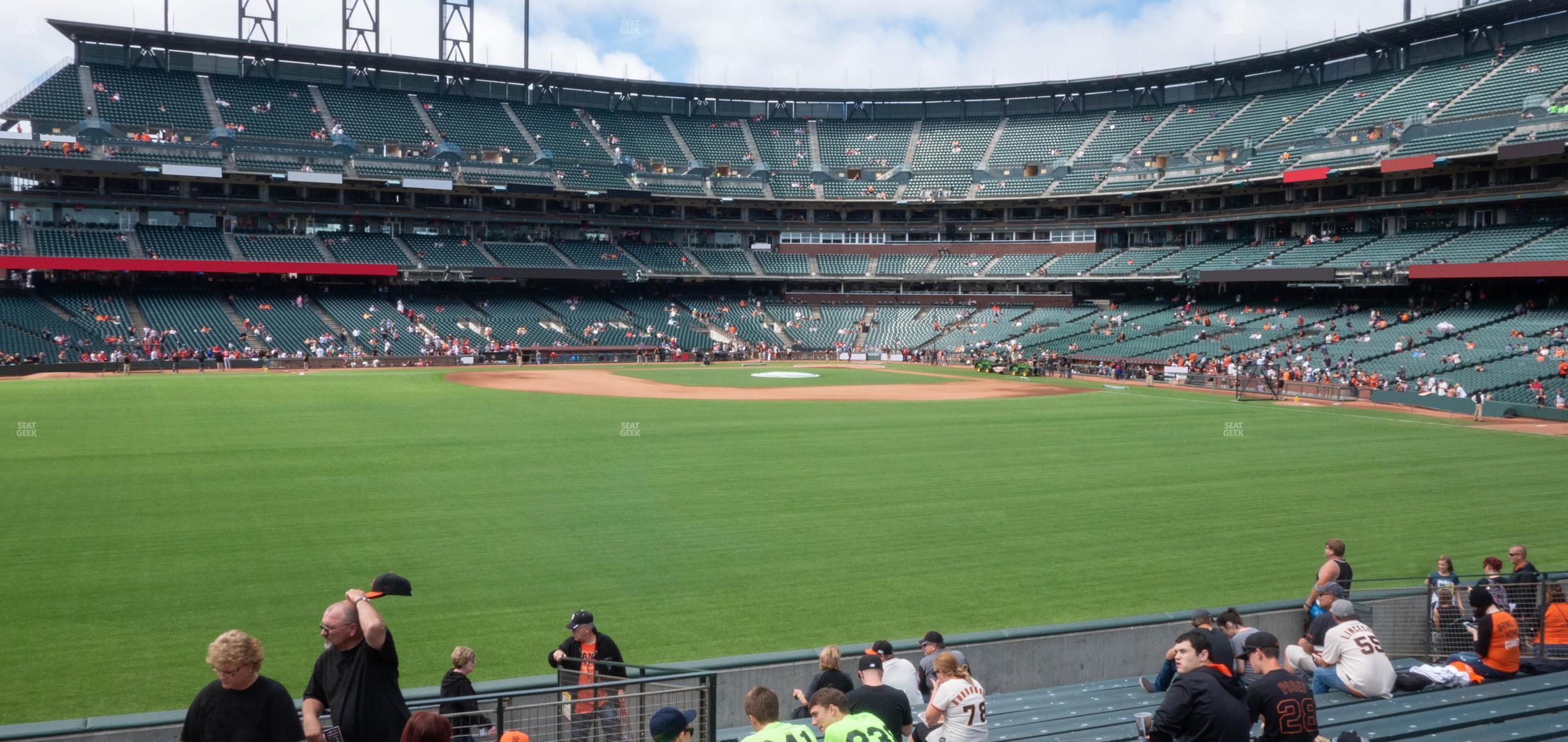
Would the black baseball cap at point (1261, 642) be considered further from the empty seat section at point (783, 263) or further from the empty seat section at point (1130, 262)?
the empty seat section at point (783, 263)

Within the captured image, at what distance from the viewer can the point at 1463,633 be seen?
1171 centimetres

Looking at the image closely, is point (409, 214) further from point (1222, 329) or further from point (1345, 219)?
point (1345, 219)

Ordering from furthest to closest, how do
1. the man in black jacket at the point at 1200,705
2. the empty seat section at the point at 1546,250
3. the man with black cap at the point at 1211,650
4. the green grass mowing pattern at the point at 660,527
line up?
the empty seat section at the point at 1546,250, the green grass mowing pattern at the point at 660,527, the man with black cap at the point at 1211,650, the man in black jacket at the point at 1200,705

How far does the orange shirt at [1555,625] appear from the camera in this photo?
1116 cm

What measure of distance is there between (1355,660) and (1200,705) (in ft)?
12.6

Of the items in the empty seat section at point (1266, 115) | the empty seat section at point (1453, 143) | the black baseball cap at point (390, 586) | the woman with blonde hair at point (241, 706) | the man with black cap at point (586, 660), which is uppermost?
the empty seat section at point (1266, 115)

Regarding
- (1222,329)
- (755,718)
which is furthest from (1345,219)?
(755,718)

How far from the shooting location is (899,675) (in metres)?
8.92

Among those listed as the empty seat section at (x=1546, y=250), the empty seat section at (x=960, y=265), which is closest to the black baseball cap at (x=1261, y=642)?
the empty seat section at (x=1546, y=250)

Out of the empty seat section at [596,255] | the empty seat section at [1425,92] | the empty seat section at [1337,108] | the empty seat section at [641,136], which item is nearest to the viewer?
the empty seat section at [1425,92]

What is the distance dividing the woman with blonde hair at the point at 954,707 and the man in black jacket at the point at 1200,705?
4.31ft

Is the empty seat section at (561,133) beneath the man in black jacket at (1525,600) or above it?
above

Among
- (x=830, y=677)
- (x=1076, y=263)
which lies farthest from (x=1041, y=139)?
(x=830, y=677)

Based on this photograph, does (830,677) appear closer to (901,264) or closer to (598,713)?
(598,713)
